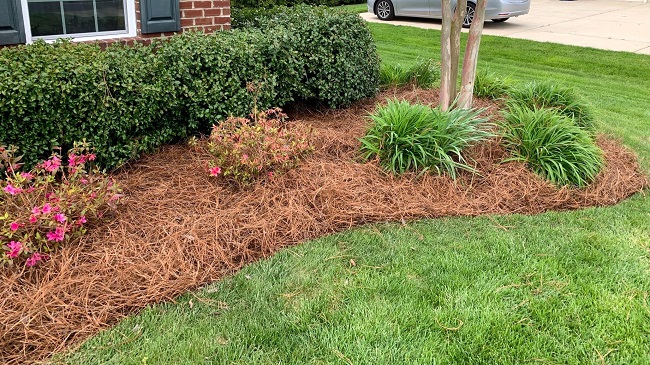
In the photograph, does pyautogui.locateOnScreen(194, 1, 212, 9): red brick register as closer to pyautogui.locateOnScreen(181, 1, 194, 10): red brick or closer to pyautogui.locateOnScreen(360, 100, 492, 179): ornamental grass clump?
pyautogui.locateOnScreen(181, 1, 194, 10): red brick

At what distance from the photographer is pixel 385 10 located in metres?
14.6

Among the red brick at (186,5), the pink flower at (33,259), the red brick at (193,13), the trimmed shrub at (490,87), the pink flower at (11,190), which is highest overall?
the red brick at (186,5)

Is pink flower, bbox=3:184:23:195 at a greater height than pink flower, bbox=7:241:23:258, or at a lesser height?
greater

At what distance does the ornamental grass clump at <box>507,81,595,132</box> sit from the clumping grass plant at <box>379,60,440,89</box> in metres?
0.99

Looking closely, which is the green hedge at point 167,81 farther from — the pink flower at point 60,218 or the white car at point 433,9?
the white car at point 433,9

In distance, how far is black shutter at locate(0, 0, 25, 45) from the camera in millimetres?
4121

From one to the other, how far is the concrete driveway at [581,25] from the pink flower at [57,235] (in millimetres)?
11149

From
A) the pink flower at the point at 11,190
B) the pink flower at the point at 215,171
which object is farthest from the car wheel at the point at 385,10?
the pink flower at the point at 11,190

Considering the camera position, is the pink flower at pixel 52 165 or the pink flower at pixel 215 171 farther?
the pink flower at pixel 215 171

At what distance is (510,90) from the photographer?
578 cm

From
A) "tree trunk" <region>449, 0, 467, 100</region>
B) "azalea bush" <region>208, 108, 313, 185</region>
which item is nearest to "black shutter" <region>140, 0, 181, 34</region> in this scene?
"azalea bush" <region>208, 108, 313, 185</region>

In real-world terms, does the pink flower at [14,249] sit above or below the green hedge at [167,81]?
below

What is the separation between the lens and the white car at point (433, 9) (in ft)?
43.5

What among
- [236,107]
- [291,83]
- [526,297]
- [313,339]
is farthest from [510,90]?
[313,339]
